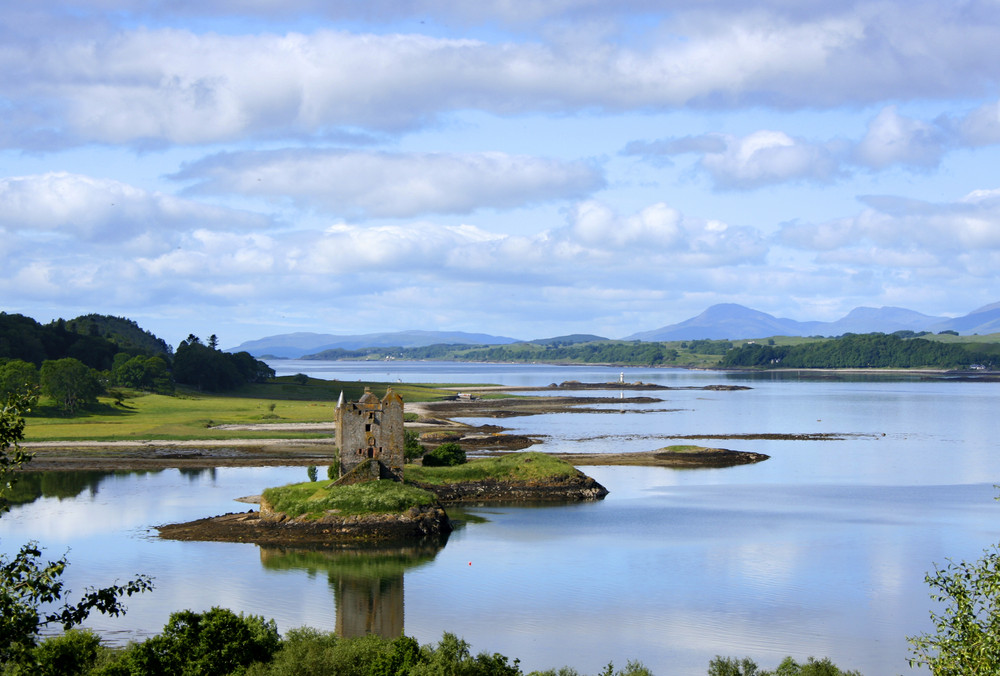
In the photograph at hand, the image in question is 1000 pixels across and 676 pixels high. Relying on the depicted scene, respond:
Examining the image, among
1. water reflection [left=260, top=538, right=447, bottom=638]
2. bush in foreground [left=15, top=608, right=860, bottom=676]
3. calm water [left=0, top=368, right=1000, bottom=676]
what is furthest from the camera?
water reflection [left=260, top=538, right=447, bottom=638]

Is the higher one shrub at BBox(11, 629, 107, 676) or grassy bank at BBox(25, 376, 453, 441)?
grassy bank at BBox(25, 376, 453, 441)

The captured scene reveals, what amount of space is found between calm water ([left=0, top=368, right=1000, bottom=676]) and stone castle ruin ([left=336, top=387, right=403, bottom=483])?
648 centimetres

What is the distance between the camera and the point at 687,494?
252 ft

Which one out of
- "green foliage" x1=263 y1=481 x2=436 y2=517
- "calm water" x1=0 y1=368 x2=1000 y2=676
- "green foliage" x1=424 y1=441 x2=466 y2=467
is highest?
"green foliage" x1=424 y1=441 x2=466 y2=467

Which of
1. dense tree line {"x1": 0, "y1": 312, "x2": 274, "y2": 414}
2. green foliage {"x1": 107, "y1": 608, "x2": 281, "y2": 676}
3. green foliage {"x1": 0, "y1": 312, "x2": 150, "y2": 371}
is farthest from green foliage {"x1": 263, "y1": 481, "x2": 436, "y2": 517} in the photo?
green foliage {"x1": 0, "y1": 312, "x2": 150, "y2": 371}

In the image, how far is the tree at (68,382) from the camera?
122m

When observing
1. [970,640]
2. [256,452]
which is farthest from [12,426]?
[256,452]

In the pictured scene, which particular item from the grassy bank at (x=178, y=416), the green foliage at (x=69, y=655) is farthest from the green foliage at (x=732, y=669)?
the grassy bank at (x=178, y=416)

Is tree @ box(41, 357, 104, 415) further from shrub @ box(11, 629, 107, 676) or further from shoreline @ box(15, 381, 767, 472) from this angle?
shrub @ box(11, 629, 107, 676)

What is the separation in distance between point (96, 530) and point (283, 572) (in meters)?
16.6

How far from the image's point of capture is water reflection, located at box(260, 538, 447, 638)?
141 feet

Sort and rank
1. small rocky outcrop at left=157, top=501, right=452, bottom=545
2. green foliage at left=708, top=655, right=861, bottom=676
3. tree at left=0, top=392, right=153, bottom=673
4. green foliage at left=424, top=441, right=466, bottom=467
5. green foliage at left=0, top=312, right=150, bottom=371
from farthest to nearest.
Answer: green foliage at left=0, top=312, right=150, bottom=371 → green foliage at left=424, top=441, right=466, bottom=467 → small rocky outcrop at left=157, top=501, right=452, bottom=545 → green foliage at left=708, top=655, right=861, bottom=676 → tree at left=0, top=392, right=153, bottom=673

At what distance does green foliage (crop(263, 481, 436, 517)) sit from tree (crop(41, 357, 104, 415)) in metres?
71.1

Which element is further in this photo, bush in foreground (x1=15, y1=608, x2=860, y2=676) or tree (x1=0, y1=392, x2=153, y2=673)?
bush in foreground (x1=15, y1=608, x2=860, y2=676)
